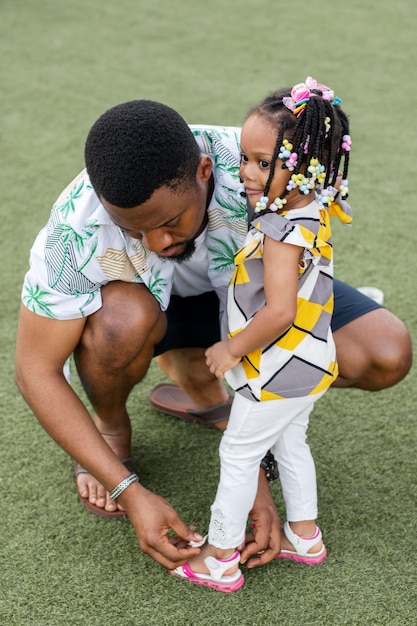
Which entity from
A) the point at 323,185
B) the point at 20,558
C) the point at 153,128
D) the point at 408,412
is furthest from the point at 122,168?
the point at 408,412

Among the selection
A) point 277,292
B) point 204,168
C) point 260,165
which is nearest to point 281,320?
point 277,292

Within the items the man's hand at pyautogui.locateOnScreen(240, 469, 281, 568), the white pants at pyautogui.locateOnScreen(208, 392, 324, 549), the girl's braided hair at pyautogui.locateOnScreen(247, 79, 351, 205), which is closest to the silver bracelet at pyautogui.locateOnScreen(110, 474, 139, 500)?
the white pants at pyautogui.locateOnScreen(208, 392, 324, 549)

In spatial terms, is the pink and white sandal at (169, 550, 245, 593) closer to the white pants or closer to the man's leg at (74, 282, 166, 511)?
the white pants

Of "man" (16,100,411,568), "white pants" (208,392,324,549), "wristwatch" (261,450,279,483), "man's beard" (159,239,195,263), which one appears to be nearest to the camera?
"man" (16,100,411,568)

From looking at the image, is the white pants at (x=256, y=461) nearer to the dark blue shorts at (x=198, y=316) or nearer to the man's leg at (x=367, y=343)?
the man's leg at (x=367, y=343)

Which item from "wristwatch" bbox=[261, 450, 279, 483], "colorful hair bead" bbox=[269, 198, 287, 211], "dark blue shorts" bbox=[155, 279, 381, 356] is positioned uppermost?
"colorful hair bead" bbox=[269, 198, 287, 211]

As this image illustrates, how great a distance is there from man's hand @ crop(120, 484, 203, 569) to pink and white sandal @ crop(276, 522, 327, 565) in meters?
0.25

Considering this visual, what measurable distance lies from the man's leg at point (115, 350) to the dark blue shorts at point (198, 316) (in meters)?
0.16

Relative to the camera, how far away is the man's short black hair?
182 centimetres

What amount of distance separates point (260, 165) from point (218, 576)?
95 centimetres

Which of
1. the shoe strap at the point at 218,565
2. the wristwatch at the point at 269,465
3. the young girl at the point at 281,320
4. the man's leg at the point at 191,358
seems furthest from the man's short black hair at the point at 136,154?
the shoe strap at the point at 218,565

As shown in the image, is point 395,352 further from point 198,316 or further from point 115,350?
point 115,350

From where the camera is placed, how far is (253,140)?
1808 millimetres

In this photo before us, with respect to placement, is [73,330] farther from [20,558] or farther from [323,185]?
[323,185]
